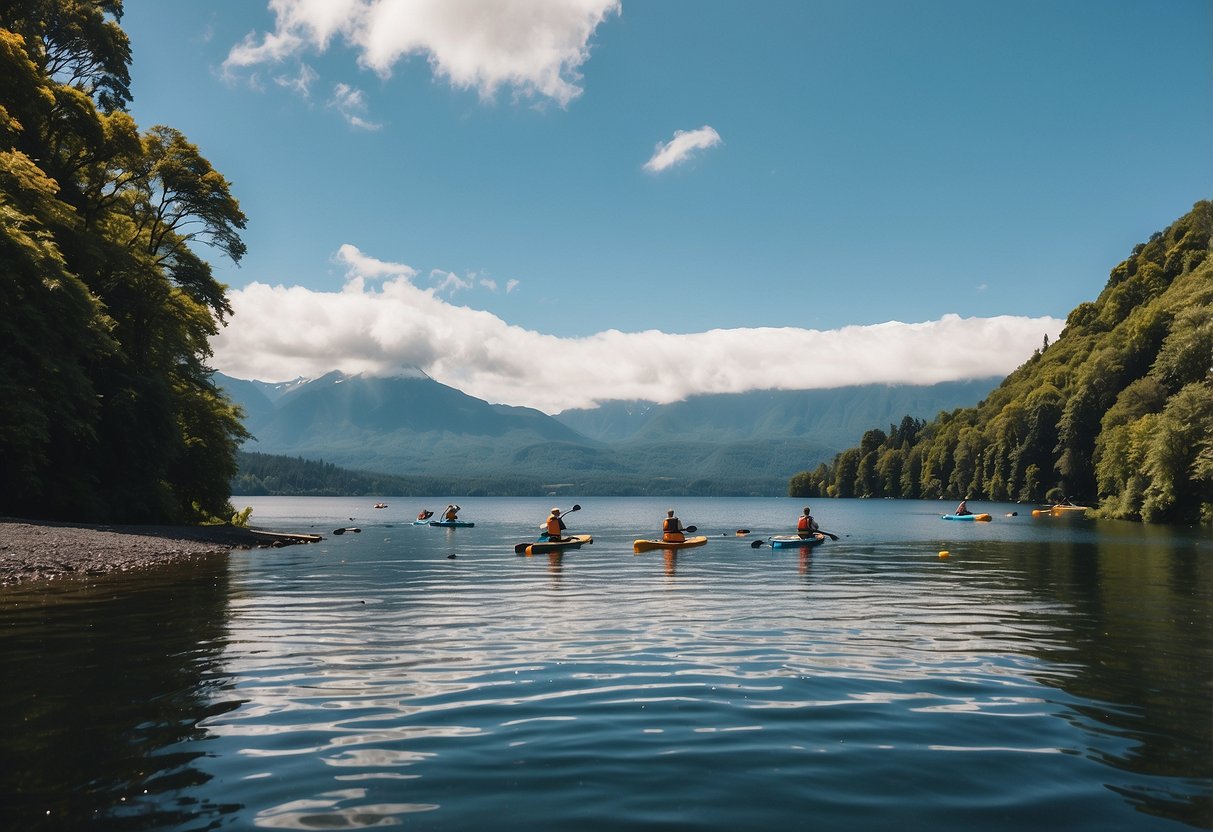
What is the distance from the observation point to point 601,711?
11422 millimetres

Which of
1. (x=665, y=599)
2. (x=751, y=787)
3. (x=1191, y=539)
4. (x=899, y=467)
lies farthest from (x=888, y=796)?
(x=899, y=467)

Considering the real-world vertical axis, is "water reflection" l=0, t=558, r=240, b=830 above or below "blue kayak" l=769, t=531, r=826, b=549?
above

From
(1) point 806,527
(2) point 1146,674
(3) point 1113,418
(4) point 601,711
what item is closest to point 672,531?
(1) point 806,527

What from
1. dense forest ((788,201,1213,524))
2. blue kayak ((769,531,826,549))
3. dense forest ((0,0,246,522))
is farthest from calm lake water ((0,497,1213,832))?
dense forest ((788,201,1213,524))

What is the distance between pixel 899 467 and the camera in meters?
192

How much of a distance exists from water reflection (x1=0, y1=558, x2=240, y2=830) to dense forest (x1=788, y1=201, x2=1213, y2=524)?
161 feet

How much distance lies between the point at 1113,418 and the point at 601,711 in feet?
317

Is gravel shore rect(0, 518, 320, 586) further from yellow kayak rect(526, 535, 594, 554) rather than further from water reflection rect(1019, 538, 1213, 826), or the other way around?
water reflection rect(1019, 538, 1213, 826)

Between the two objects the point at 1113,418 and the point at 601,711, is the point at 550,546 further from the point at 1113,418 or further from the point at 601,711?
the point at 1113,418

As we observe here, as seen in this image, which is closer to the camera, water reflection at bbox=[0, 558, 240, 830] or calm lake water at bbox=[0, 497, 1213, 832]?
water reflection at bbox=[0, 558, 240, 830]

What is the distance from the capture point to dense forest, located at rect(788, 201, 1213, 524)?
221 ft

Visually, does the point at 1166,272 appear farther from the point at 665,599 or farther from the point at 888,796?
the point at 888,796

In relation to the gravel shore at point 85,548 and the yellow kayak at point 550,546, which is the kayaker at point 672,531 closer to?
the yellow kayak at point 550,546

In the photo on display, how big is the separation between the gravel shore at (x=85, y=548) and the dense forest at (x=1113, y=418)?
53823mm
